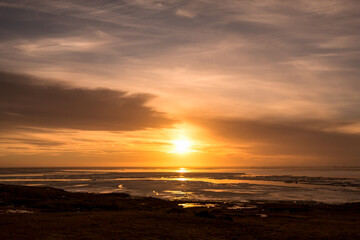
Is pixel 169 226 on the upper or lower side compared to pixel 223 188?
upper

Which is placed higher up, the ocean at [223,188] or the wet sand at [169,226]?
the wet sand at [169,226]

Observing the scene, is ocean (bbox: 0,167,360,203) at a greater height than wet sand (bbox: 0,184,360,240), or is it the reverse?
wet sand (bbox: 0,184,360,240)

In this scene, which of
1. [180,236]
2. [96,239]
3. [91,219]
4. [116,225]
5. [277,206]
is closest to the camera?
[96,239]

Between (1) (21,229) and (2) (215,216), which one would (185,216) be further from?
(1) (21,229)

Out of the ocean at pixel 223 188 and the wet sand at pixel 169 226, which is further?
the ocean at pixel 223 188

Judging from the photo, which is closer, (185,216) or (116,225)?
(116,225)

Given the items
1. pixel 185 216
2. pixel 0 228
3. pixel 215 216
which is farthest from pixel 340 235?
pixel 0 228

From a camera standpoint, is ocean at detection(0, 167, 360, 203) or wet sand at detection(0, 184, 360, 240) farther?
ocean at detection(0, 167, 360, 203)

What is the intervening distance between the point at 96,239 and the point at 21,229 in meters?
6.15

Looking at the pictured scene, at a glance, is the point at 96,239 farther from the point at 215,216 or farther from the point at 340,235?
the point at 340,235

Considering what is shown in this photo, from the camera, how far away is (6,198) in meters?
37.6

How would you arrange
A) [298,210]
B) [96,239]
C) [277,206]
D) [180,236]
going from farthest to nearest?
[277,206] → [298,210] → [180,236] → [96,239]

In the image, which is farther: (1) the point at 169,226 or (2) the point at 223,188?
(2) the point at 223,188

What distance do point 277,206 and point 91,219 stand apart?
23320 millimetres
